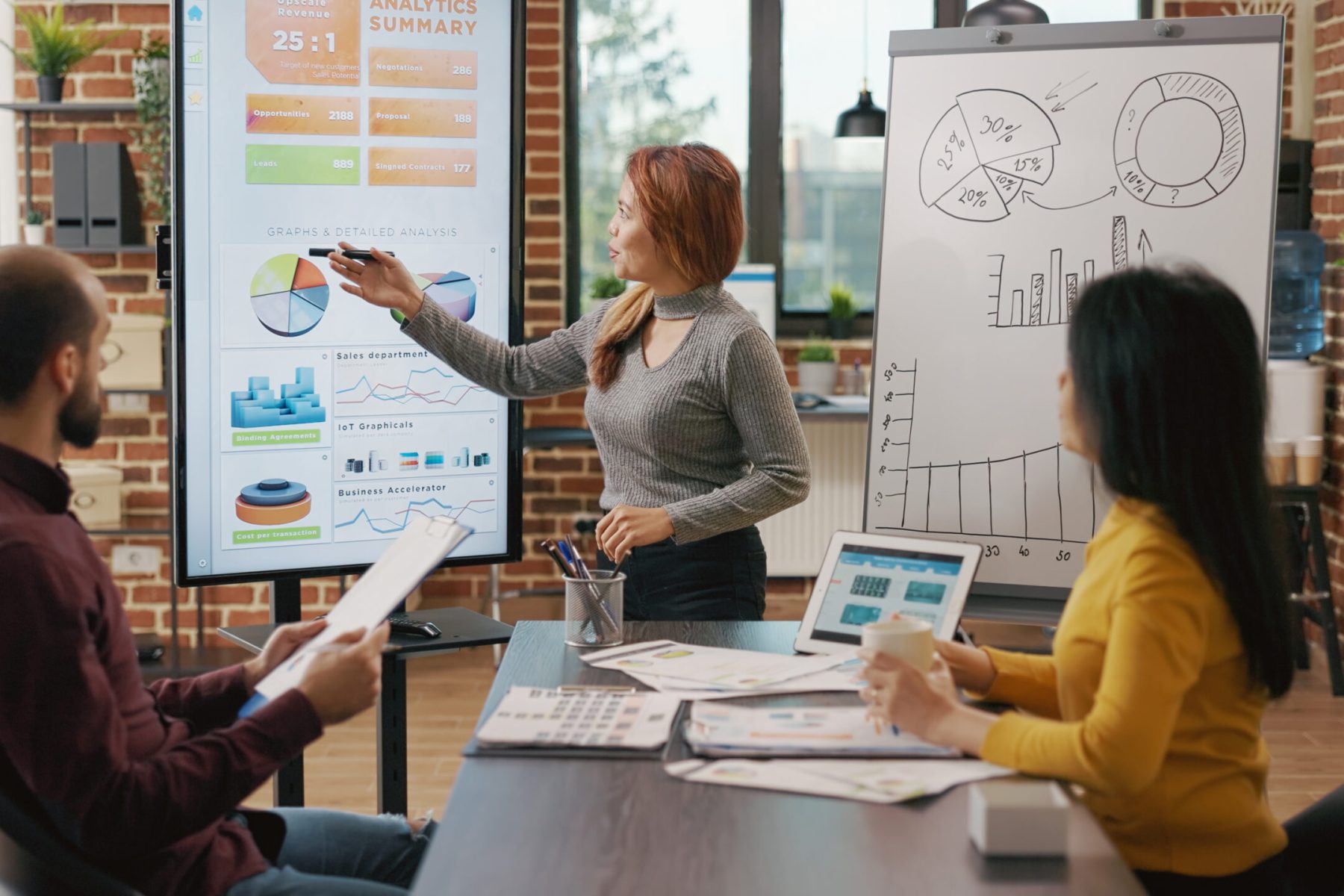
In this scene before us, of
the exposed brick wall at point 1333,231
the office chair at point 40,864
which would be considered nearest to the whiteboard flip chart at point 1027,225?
the office chair at point 40,864

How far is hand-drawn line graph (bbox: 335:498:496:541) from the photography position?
2301mm

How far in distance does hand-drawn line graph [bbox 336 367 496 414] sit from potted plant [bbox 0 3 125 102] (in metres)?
2.64

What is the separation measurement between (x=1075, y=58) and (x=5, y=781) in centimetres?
221

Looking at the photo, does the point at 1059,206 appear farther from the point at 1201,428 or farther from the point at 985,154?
the point at 1201,428

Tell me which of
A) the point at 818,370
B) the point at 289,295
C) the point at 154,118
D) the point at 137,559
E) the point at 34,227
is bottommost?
the point at 137,559

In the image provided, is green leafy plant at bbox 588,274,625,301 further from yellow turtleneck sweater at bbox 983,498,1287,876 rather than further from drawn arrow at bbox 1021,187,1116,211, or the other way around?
yellow turtleneck sweater at bbox 983,498,1287,876

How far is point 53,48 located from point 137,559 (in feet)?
5.57

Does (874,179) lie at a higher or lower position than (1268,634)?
higher

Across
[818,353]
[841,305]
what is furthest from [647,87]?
[818,353]

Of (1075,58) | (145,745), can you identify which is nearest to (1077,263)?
(1075,58)

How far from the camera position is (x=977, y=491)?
100 inches

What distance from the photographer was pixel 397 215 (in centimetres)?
226

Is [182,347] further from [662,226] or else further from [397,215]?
[662,226]

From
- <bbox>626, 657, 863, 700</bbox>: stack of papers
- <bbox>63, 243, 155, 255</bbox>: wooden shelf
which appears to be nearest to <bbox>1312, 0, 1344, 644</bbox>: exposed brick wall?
<bbox>626, 657, 863, 700</bbox>: stack of papers
